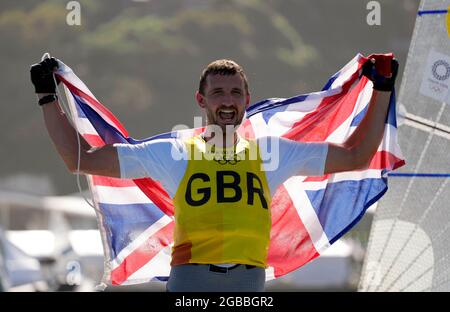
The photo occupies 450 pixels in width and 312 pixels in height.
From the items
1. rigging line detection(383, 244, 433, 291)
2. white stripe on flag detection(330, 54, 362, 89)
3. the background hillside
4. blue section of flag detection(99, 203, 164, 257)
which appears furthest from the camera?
the background hillside

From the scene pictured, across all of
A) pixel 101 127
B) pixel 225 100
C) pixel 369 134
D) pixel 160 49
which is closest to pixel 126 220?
pixel 101 127

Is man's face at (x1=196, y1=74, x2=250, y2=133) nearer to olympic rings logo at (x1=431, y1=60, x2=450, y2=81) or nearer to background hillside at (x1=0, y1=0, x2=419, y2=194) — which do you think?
olympic rings logo at (x1=431, y1=60, x2=450, y2=81)

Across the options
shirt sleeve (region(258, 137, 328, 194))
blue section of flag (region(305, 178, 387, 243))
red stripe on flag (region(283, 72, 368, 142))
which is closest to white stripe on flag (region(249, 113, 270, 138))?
red stripe on flag (region(283, 72, 368, 142))

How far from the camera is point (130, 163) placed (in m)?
3.12

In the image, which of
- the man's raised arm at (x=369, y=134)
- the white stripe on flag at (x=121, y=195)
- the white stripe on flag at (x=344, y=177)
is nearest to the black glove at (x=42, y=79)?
the white stripe on flag at (x=121, y=195)

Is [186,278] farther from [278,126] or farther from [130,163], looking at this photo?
[278,126]

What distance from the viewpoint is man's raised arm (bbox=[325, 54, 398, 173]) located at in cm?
327

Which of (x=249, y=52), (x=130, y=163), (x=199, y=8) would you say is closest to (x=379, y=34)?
(x=249, y=52)

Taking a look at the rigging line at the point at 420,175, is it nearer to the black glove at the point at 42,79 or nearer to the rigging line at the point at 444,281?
the rigging line at the point at 444,281

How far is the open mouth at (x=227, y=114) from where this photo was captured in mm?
3092

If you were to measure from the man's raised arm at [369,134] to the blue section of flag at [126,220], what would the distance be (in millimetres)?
704

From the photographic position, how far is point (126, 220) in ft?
11.8

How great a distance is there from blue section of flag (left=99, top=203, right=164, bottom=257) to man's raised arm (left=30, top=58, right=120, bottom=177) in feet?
1.52

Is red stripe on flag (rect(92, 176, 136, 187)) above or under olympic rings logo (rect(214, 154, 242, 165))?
above
